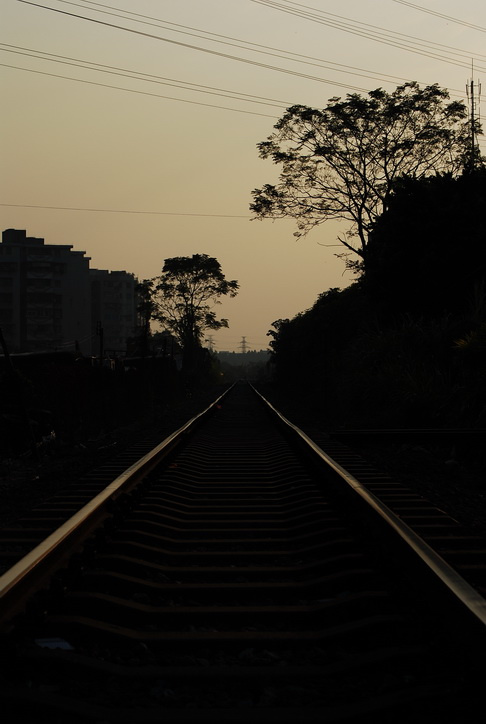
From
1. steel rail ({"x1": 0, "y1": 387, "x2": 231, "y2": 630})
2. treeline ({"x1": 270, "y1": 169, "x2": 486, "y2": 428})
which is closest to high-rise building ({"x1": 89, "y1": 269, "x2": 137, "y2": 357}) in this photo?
treeline ({"x1": 270, "y1": 169, "x2": 486, "y2": 428})

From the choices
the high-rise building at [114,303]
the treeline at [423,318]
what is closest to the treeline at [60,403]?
the treeline at [423,318]

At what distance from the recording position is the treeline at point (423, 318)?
44.4 feet

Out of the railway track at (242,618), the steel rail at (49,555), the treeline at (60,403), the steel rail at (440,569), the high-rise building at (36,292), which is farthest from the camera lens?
the high-rise building at (36,292)

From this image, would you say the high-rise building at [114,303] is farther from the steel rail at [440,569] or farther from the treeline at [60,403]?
the steel rail at [440,569]

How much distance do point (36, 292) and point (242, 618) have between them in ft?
355

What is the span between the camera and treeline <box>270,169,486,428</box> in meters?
13.5

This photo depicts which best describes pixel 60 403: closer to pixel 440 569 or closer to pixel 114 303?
pixel 440 569

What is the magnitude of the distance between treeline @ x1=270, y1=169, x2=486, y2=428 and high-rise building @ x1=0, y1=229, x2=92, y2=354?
8487cm

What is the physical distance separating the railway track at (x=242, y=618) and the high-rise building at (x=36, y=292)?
335 feet

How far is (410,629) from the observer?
330cm

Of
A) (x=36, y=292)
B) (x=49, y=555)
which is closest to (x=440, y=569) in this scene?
(x=49, y=555)

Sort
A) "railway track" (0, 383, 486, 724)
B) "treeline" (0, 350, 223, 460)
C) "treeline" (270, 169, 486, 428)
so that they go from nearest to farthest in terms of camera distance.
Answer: "railway track" (0, 383, 486, 724) < "treeline" (0, 350, 223, 460) < "treeline" (270, 169, 486, 428)

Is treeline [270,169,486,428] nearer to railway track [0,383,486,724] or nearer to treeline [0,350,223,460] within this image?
treeline [0,350,223,460]

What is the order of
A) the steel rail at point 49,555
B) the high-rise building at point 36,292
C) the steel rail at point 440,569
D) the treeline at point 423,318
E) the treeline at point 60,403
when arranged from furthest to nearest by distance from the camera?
the high-rise building at point 36,292 → the treeline at point 423,318 → the treeline at point 60,403 → the steel rail at point 49,555 → the steel rail at point 440,569
